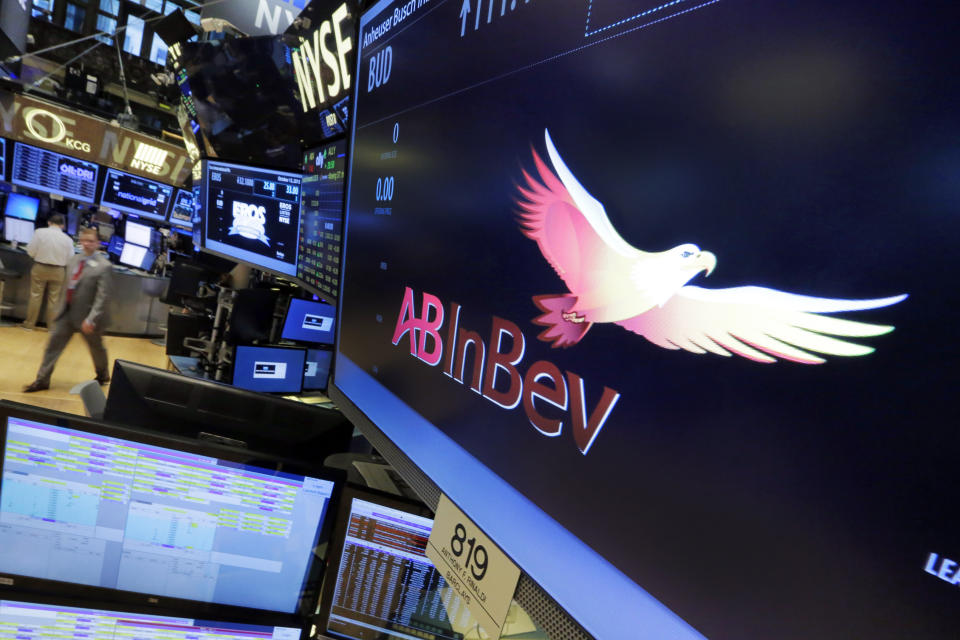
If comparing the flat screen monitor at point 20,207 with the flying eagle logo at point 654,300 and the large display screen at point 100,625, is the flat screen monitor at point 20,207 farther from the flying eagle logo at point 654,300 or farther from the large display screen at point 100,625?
the flying eagle logo at point 654,300

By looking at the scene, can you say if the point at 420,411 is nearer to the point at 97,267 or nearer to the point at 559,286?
the point at 559,286

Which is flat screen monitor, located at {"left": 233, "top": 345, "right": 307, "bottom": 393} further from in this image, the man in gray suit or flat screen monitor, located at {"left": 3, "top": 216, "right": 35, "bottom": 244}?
flat screen monitor, located at {"left": 3, "top": 216, "right": 35, "bottom": 244}

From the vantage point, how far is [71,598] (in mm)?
1062

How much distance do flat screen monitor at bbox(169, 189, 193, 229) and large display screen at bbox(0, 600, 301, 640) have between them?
7.35m

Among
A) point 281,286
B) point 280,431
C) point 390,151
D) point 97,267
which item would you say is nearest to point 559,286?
point 390,151

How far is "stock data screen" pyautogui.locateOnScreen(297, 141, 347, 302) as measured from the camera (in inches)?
77.6

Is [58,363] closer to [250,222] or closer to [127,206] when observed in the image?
[127,206]

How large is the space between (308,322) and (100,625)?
9.55 ft

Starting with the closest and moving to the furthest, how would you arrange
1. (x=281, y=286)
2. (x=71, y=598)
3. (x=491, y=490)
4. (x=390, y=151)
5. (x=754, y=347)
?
(x=754, y=347) < (x=491, y=490) < (x=71, y=598) < (x=390, y=151) < (x=281, y=286)

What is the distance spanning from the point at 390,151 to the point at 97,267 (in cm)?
443

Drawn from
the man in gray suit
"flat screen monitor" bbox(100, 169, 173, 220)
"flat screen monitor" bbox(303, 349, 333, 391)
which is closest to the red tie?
the man in gray suit

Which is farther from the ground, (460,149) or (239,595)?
(460,149)

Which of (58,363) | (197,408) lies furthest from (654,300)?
(58,363)

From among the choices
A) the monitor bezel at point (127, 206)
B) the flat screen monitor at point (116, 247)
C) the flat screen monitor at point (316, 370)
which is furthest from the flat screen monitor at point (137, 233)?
the flat screen monitor at point (316, 370)
